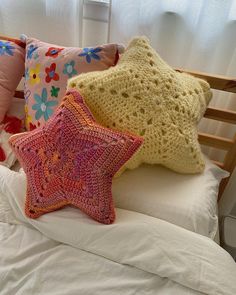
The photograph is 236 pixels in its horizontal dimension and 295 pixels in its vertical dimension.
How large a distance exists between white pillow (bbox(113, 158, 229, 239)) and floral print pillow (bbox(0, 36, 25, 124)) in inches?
21.7

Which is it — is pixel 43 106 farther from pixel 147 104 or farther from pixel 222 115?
pixel 222 115

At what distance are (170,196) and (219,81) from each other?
0.45 m

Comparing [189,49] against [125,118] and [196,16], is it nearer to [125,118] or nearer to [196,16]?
[196,16]

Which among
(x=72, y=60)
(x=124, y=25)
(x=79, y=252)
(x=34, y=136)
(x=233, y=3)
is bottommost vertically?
(x=79, y=252)

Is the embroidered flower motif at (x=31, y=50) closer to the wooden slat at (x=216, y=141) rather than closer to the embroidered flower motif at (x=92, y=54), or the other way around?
the embroidered flower motif at (x=92, y=54)

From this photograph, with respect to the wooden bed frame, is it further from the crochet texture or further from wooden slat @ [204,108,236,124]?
the crochet texture

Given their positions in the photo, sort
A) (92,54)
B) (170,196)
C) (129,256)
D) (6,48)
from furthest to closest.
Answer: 1. (6,48)
2. (92,54)
3. (170,196)
4. (129,256)

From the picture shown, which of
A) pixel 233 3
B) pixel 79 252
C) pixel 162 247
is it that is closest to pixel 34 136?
pixel 79 252

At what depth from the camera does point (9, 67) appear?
1.03 metres

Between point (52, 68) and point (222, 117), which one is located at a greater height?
point (52, 68)

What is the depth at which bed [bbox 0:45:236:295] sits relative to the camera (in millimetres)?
653

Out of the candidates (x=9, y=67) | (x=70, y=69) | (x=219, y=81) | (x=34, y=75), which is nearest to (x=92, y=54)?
(x=70, y=69)

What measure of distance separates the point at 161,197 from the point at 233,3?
67 centimetres

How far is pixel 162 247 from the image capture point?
2.26 feet
